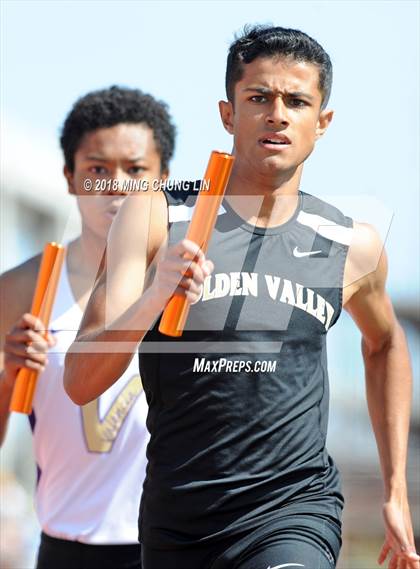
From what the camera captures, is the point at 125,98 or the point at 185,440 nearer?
the point at 185,440

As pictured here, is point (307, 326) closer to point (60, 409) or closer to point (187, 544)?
point (187, 544)

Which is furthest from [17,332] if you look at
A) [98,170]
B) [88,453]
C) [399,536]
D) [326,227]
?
[399,536]

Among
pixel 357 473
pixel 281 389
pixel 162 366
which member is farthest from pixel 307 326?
pixel 357 473

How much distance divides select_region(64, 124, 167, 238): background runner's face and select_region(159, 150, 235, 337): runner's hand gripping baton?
4.62ft

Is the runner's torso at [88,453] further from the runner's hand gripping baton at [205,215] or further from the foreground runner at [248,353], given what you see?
the runner's hand gripping baton at [205,215]

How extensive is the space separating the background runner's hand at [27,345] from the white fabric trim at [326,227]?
2.71ft

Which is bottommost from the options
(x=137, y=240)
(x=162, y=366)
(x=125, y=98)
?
(x=162, y=366)

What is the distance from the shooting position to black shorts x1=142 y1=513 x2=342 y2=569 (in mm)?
3314

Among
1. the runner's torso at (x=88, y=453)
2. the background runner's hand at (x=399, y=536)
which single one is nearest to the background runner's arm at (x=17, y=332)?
the runner's torso at (x=88, y=453)

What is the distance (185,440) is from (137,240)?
0.54 meters

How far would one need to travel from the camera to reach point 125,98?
507cm

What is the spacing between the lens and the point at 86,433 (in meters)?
4.52

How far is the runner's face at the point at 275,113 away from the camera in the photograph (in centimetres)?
346

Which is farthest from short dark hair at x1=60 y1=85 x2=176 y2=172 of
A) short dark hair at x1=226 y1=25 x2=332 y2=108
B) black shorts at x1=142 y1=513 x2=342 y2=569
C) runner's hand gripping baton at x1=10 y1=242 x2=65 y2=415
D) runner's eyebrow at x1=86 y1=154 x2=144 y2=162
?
black shorts at x1=142 y1=513 x2=342 y2=569
